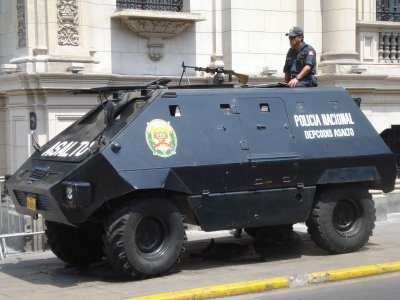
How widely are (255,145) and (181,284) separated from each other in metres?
1.95

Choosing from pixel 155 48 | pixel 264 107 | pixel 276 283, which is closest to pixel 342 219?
pixel 264 107

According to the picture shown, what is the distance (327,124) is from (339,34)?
15.6ft

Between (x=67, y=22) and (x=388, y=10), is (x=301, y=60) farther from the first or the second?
(x=388, y=10)

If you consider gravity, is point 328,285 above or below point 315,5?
below

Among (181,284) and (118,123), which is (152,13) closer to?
(118,123)

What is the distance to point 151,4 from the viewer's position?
13523mm

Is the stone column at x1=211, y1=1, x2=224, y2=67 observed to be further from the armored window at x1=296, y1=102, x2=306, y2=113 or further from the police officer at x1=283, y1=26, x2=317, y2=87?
the armored window at x1=296, y1=102, x2=306, y2=113

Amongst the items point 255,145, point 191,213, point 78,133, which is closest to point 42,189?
point 78,133

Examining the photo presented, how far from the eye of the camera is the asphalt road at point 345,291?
8.27 m

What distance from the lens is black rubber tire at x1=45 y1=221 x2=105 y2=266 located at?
376 inches

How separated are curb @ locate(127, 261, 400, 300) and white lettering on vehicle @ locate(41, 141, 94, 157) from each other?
5.89 feet

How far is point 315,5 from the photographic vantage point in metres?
14.5

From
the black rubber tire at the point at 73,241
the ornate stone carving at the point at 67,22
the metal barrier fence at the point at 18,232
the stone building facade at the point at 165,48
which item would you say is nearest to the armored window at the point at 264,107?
the black rubber tire at the point at 73,241

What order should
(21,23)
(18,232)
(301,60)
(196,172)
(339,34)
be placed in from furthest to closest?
(339,34) → (21,23) → (18,232) → (301,60) → (196,172)
